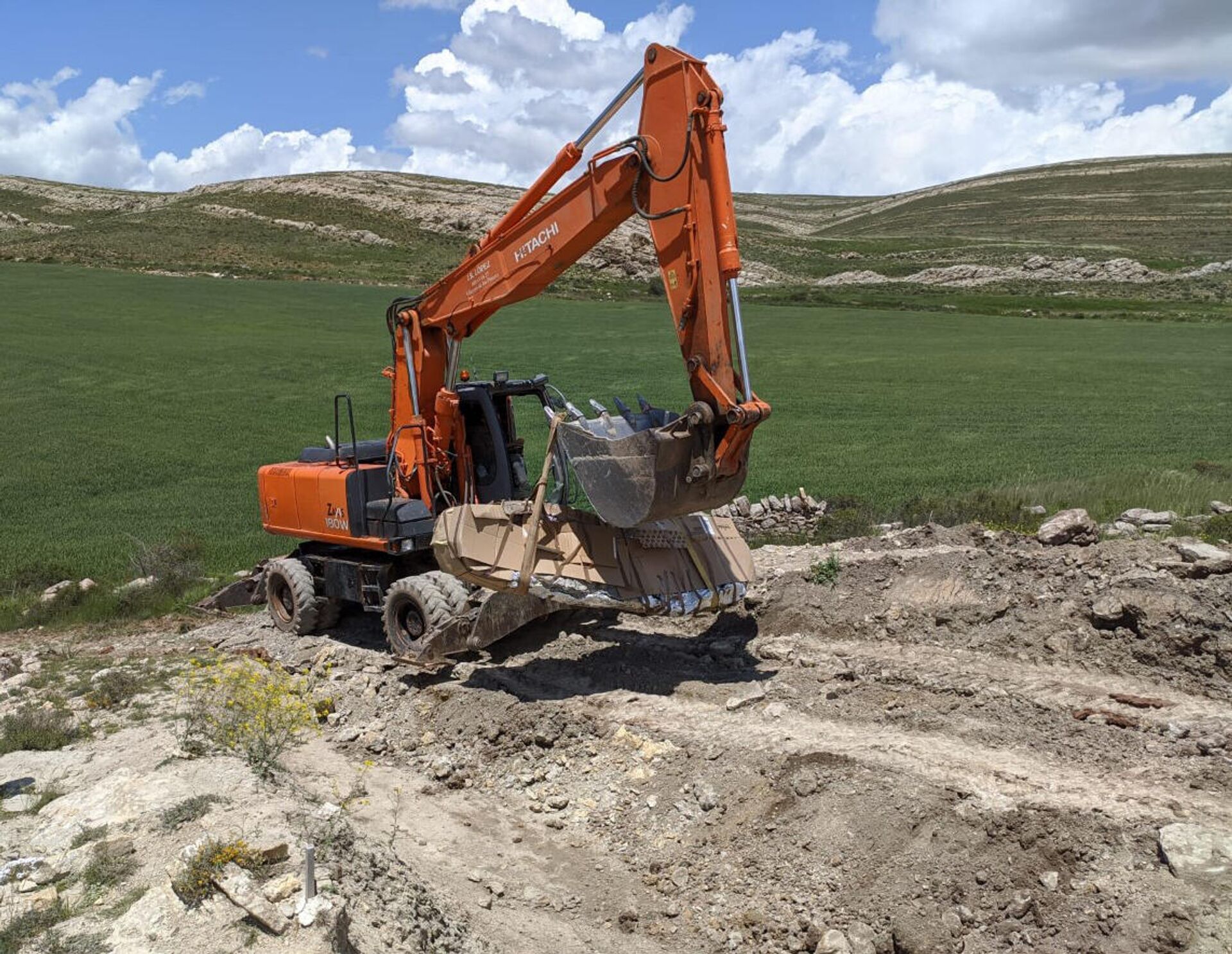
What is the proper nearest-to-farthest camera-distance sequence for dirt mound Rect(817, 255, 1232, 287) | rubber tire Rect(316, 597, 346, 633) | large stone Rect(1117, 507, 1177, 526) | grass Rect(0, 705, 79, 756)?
1. grass Rect(0, 705, 79, 756)
2. rubber tire Rect(316, 597, 346, 633)
3. large stone Rect(1117, 507, 1177, 526)
4. dirt mound Rect(817, 255, 1232, 287)

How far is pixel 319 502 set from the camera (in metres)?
12.1

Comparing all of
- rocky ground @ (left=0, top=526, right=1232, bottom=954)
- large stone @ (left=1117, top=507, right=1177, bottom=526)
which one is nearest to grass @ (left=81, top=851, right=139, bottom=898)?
rocky ground @ (left=0, top=526, right=1232, bottom=954)

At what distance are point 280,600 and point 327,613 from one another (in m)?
0.82

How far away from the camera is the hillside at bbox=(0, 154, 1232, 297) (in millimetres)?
68250

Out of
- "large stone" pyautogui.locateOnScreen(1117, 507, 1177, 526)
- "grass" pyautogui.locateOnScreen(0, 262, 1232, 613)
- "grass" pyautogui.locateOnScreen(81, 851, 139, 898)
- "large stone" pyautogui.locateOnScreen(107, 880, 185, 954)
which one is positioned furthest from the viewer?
"grass" pyautogui.locateOnScreen(0, 262, 1232, 613)

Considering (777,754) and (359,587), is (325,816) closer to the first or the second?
(777,754)

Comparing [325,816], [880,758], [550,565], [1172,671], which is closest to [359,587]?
[550,565]

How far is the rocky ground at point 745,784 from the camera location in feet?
18.3

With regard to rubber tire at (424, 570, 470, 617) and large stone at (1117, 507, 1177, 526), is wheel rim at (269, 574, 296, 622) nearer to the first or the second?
rubber tire at (424, 570, 470, 617)

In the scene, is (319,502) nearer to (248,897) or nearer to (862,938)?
(248,897)

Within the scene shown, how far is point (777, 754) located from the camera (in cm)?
749

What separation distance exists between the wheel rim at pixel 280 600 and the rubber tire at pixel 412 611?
212 centimetres

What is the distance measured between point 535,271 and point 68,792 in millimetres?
5833

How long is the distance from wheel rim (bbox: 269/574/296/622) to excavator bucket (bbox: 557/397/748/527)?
17.1 feet
